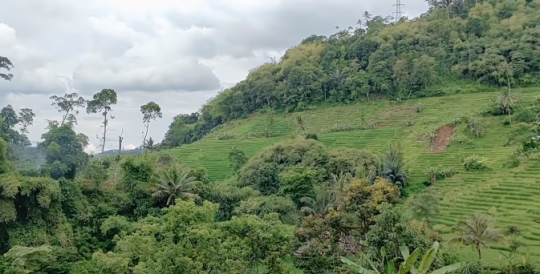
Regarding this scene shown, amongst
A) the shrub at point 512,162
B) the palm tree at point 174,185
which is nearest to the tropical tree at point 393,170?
the shrub at point 512,162

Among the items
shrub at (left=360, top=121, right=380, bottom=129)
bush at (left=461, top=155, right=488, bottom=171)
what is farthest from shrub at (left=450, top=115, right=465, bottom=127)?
bush at (left=461, top=155, right=488, bottom=171)

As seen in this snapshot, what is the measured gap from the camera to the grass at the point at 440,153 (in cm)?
2588

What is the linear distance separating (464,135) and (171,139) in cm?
4538

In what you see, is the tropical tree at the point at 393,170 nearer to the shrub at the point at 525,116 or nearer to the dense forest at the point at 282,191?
the dense forest at the point at 282,191

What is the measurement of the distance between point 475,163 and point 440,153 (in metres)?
5.10

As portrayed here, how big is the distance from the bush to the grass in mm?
492

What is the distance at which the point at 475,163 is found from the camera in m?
33.2

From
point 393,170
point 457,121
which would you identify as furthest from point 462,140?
point 393,170

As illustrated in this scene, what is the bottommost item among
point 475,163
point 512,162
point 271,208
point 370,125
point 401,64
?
point 271,208

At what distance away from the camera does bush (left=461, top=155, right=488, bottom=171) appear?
32906 mm

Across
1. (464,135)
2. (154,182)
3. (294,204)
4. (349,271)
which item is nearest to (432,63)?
(464,135)

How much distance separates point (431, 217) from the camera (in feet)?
75.9

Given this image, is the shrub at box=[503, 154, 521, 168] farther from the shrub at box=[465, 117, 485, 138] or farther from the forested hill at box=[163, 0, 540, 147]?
the forested hill at box=[163, 0, 540, 147]

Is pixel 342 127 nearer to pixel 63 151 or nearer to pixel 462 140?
pixel 462 140
